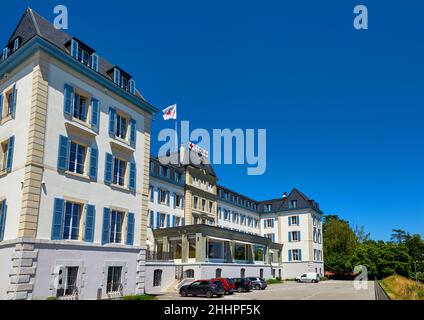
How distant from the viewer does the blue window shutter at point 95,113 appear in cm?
2357

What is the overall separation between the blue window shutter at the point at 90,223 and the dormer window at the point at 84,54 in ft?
30.8

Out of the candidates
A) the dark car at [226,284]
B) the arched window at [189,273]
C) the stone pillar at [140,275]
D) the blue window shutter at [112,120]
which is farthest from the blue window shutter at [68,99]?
the arched window at [189,273]

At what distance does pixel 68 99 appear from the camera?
72.6 ft

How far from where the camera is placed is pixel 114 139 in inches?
989

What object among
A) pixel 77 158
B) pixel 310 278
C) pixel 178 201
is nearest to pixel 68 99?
pixel 77 158

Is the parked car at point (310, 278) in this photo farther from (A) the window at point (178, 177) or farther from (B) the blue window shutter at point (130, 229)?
(B) the blue window shutter at point (130, 229)

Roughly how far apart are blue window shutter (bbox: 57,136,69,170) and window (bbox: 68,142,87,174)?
58 cm

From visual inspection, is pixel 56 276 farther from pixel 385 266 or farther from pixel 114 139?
pixel 385 266

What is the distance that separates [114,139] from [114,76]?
4738 mm

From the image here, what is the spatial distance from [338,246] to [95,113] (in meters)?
62.4

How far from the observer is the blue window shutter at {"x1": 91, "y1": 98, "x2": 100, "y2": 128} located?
23566mm

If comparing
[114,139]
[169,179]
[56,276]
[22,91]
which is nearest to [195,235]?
[169,179]

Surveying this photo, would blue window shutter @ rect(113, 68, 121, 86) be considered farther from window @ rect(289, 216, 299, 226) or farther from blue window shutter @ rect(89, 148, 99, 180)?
window @ rect(289, 216, 299, 226)

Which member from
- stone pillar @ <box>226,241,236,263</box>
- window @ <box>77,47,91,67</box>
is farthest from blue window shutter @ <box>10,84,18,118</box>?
stone pillar @ <box>226,241,236,263</box>
